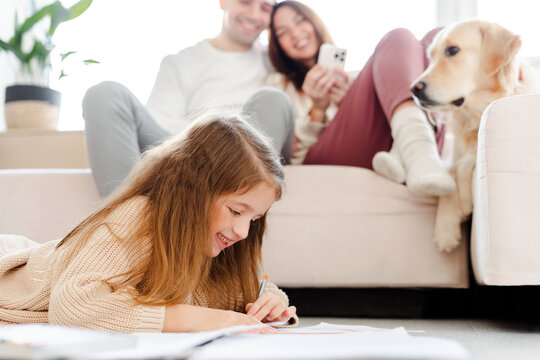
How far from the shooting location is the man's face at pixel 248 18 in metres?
2.02

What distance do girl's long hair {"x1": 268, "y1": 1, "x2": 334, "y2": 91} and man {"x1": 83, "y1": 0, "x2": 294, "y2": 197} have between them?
0.05 m

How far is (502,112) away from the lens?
1009 mm

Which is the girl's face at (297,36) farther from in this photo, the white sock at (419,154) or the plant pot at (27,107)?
the plant pot at (27,107)

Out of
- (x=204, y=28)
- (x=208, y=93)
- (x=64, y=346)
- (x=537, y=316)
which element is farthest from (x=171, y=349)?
(x=204, y=28)

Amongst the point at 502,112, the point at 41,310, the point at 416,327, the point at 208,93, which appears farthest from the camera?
the point at 208,93

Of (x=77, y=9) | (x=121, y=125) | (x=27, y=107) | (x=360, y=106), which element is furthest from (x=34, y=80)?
(x=360, y=106)

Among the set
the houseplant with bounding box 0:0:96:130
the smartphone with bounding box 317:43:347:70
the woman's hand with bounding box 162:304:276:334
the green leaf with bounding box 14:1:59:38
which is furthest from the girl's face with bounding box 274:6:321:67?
the woman's hand with bounding box 162:304:276:334

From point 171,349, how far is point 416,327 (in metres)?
0.78

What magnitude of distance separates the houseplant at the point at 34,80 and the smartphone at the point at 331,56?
3.32 ft

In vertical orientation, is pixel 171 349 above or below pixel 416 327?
above

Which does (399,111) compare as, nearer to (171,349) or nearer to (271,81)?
(271,81)

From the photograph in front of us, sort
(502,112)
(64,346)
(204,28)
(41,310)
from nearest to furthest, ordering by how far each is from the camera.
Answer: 1. (64,346)
2. (41,310)
3. (502,112)
4. (204,28)

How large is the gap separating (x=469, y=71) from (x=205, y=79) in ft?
3.04

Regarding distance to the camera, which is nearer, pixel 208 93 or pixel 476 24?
pixel 476 24
